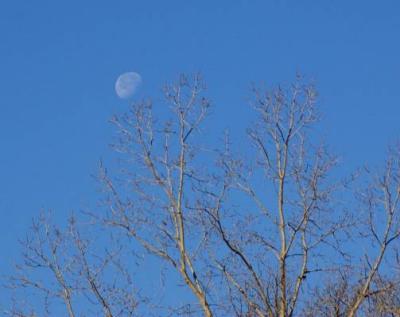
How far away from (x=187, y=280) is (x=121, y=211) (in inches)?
50.0

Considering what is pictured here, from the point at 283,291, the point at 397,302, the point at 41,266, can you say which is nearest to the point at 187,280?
the point at 283,291

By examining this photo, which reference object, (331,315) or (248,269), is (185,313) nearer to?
(248,269)

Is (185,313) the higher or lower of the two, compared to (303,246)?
lower

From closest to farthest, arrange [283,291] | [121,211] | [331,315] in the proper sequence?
[283,291] → [121,211] → [331,315]

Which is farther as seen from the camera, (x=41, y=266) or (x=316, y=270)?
(x=41, y=266)

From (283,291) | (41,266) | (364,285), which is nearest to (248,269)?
(283,291)

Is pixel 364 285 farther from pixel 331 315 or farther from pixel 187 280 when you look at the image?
pixel 187 280

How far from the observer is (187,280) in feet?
33.3

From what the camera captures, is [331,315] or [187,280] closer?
[187,280]

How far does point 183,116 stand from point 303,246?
2.31 metres

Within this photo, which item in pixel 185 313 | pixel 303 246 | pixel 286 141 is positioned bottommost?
pixel 185 313

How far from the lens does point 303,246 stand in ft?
33.0

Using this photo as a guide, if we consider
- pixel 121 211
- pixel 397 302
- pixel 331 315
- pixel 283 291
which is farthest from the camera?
pixel 397 302

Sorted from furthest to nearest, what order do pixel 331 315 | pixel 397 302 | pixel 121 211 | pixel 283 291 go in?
1. pixel 397 302
2. pixel 331 315
3. pixel 121 211
4. pixel 283 291
